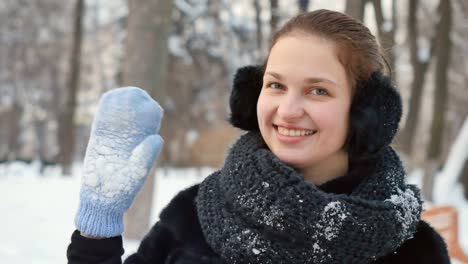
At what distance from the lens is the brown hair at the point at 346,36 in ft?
5.84

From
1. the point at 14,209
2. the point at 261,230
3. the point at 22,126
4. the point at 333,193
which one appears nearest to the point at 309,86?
the point at 333,193

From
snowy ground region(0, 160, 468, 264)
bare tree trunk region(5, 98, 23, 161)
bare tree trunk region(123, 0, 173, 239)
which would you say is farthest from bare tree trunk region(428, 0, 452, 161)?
bare tree trunk region(5, 98, 23, 161)

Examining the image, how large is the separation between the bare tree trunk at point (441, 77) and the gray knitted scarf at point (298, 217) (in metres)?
9.55

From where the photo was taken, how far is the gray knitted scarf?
5.41ft

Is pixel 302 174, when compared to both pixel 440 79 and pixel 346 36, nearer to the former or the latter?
pixel 346 36

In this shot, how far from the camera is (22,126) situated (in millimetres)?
30172

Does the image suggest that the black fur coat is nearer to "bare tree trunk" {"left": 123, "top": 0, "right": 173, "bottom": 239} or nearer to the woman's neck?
the woman's neck

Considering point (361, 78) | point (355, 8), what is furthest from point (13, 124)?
point (361, 78)

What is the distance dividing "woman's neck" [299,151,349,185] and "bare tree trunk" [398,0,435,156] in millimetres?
9797

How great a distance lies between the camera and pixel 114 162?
1.81 m

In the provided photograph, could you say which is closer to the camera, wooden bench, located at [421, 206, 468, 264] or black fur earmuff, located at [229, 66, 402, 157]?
black fur earmuff, located at [229, 66, 402, 157]

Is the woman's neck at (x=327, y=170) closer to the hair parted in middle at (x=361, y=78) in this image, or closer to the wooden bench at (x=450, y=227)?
the hair parted in middle at (x=361, y=78)

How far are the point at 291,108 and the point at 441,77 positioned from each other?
34.1 feet

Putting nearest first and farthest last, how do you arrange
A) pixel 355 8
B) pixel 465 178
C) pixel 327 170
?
pixel 327 170 < pixel 355 8 < pixel 465 178
